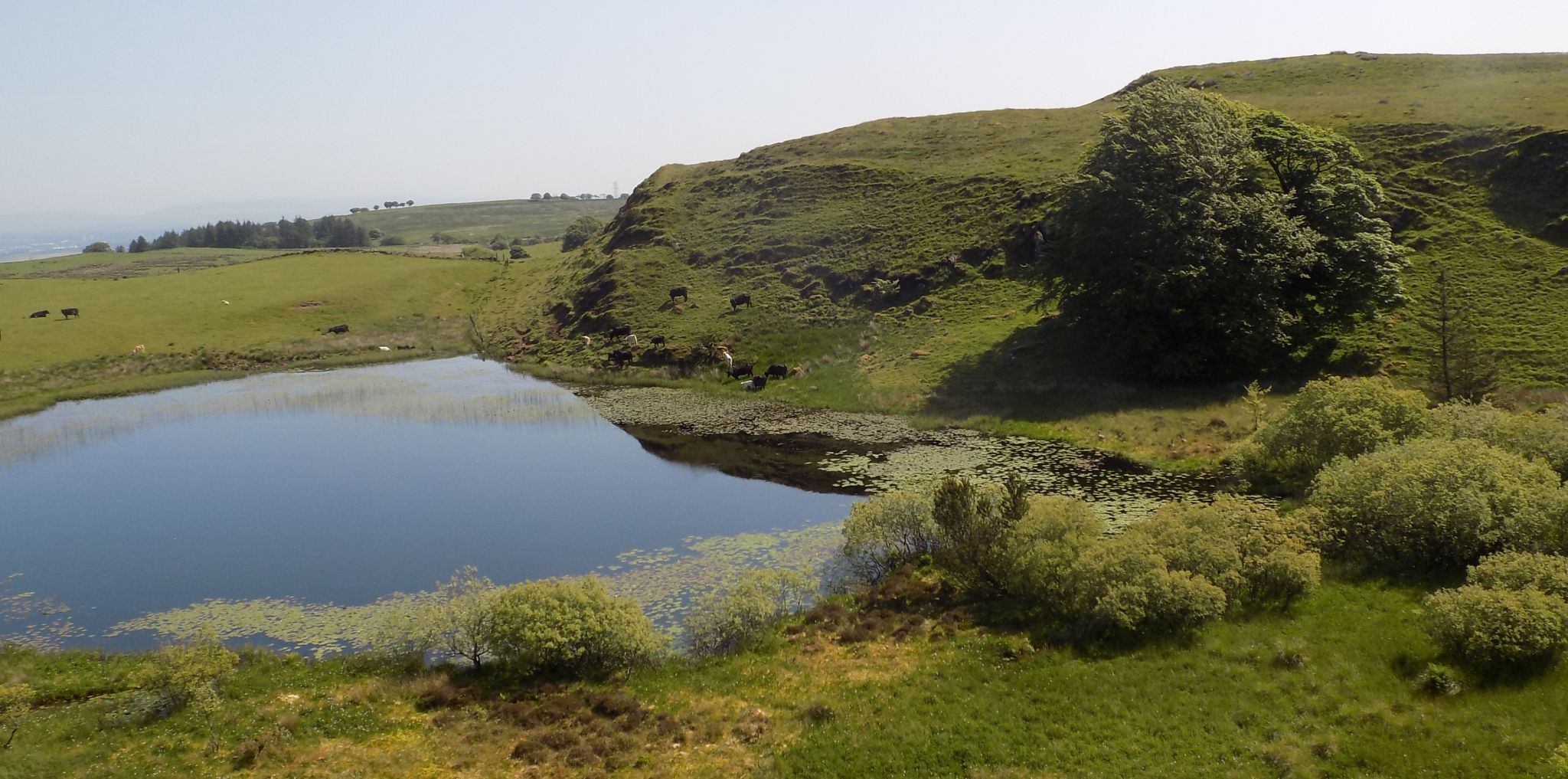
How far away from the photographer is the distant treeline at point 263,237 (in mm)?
177000

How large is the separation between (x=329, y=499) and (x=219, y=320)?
53.8 m

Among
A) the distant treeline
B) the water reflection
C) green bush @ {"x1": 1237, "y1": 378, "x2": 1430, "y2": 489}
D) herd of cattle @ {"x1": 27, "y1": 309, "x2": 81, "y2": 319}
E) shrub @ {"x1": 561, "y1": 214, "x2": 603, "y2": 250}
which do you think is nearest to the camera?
green bush @ {"x1": 1237, "y1": 378, "x2": 1430, "y2": 489}

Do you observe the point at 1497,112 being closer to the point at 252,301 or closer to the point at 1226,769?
the point at 1226,769

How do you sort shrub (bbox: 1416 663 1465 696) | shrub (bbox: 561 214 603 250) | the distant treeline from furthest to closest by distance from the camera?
the distant treeline → shrub (bbox: 561 214 603 250) → shrub (bbox: 1416 663 1465 696)

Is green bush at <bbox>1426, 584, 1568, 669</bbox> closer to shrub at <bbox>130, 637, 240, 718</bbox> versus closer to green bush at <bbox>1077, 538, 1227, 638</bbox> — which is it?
green bush at <bbox>1077, 538, 1227, 638</bbox>

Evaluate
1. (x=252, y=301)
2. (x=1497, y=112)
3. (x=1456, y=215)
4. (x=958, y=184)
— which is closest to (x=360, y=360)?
(x=252, y=301)

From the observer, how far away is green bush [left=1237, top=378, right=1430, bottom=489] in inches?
1253

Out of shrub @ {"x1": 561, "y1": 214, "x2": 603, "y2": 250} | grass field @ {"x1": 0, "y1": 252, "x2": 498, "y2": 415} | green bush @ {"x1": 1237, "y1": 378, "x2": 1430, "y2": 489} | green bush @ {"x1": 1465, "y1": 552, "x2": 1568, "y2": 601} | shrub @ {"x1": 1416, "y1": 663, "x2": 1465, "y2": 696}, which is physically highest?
shrub @ {"x1": 561, "y1": 214, "x2": 603, "y2": 250}

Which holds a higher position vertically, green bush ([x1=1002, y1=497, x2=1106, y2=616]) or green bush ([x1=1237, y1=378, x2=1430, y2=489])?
green bush ([x1=1237, y1=378, x2=1430, y2=489])

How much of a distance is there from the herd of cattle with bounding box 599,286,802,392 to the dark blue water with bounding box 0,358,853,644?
404 inches

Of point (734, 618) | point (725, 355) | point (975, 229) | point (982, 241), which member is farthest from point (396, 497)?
point (975, 229)

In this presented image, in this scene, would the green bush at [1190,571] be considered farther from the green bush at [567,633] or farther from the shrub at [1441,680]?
the green bush at [567,633]

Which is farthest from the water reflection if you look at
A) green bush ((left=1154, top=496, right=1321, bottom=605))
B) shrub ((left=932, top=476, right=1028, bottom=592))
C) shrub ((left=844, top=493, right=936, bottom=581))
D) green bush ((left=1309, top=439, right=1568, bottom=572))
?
green bush ((left=1309, top=439, right=1568, bottom=572))

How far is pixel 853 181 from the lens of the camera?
8750 cm
